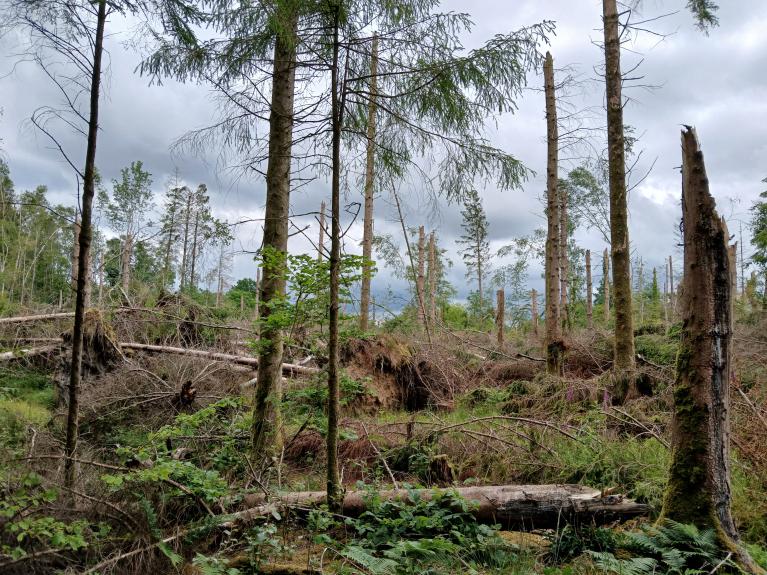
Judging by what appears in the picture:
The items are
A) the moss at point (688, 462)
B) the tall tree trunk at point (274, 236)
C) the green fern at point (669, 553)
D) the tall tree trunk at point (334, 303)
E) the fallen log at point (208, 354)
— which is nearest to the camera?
the green fern at point (669, 553)

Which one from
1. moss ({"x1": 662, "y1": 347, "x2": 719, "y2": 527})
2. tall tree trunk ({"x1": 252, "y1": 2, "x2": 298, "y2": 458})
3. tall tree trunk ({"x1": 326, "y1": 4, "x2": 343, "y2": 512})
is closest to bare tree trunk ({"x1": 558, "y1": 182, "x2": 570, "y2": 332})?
tall tree trunk ({"x1": 252, "y1": 2, "x2": 298, "y2": 458})

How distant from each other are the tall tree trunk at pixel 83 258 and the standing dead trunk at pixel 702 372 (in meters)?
4.46

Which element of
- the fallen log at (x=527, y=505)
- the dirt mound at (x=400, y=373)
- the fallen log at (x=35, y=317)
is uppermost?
the fallen log at (x=35, y=317)

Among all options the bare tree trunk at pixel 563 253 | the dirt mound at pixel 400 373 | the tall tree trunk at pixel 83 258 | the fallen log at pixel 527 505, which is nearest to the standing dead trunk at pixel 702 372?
the fallen log at pixel 527 505

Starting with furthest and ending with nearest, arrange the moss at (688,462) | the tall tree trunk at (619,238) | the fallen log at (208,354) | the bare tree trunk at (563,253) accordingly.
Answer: the bare tree trunk at (563,253) < the fallen log at (208,354) < the tall tree trunk at (619,238) < the moss at (688,462)

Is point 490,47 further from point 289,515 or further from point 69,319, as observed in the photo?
point 69,319

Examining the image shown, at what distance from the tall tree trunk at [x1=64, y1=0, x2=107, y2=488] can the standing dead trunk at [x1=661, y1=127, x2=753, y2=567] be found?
4465 millimetres

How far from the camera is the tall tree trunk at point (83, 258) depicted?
12.2 feet

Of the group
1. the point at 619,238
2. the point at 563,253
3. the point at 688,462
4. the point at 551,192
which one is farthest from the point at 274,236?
the point at 563,253

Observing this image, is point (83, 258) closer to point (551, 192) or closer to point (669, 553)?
point (669, 553)

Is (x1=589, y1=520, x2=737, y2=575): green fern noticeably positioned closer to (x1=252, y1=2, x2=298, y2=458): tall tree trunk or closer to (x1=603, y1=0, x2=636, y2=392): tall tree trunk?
(x1=252, y1=2, x2=298, y2=458): tall tree trunk

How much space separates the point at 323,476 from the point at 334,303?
2562mm

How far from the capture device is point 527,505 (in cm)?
381

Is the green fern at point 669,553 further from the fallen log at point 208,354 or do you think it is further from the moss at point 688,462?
the fallen log at point 208,354
